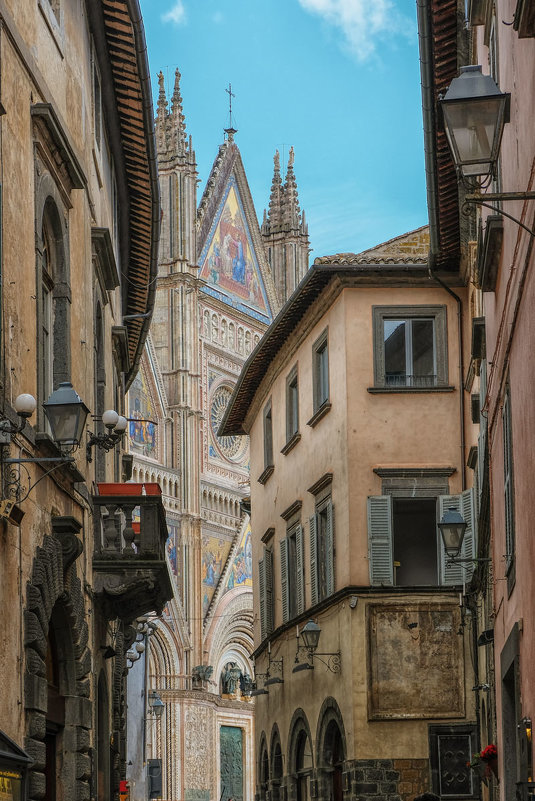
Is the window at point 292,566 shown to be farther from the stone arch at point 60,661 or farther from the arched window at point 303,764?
the stone arch at point 60,661

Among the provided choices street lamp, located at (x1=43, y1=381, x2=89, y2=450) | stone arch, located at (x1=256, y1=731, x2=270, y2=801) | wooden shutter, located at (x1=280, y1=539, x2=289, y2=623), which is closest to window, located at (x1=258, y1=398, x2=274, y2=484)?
wooden shutter, located at (x1=280, y1=539, x2=289, y2=623)

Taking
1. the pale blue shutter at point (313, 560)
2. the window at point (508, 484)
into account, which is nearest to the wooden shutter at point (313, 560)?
the pale blue shutter at point (313, 560)

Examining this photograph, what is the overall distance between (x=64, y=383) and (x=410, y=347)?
14813 millimetres

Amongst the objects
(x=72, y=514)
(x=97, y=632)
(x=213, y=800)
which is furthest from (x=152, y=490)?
(x=213, y=800)

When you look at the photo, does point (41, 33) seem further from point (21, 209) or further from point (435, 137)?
point (435, 137)

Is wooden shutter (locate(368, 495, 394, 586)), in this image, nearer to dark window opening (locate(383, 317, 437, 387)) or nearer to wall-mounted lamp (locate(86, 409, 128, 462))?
dark window opening (locate(383, 317, 437, 387))

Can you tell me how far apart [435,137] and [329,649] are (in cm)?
997

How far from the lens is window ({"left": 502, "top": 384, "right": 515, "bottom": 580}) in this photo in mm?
12070

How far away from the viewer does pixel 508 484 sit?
40.9ft

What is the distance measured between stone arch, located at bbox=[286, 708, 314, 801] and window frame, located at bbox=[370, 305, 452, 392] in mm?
6327

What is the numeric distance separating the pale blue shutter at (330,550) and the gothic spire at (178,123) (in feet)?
129

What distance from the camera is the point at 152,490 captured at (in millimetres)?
17766

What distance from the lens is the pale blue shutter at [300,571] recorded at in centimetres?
2797

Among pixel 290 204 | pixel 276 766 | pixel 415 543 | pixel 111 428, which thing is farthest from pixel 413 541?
pixel 290 204
